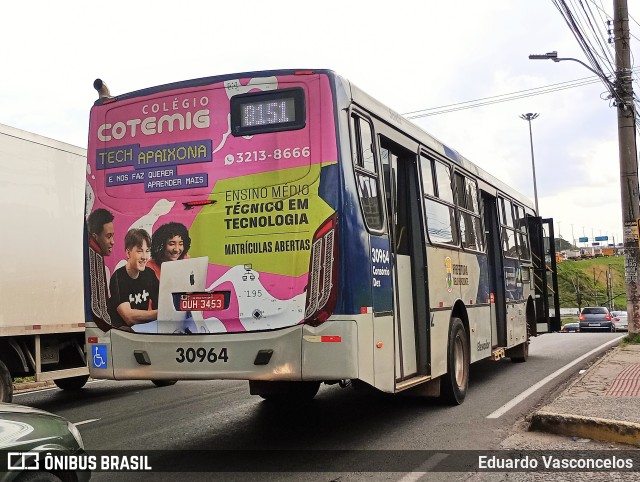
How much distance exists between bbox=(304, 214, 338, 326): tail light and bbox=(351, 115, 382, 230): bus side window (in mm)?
521

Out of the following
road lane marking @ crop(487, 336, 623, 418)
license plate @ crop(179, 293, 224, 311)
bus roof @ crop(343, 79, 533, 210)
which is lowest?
road lane marking @ crop(487, 336, 623, 418)

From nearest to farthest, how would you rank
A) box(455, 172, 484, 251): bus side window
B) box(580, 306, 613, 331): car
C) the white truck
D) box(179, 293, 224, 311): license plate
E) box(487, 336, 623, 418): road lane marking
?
1. box(179, 293, 224, 311): license plate
2. box(487, 336, 623, 418): road lane marking
3. the white truck
4. box(455, 172, 484, 251): bus side window
5. box(580, 306, 613, 331): car

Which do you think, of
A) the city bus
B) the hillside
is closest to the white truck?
the city bus

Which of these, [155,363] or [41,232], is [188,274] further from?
[41,232]

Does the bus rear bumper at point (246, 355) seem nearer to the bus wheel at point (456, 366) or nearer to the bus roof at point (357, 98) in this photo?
the bus roof at point (357, 98)

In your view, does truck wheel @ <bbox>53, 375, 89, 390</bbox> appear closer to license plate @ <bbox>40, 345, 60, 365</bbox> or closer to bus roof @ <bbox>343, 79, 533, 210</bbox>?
license plate @ <bbox>40, 345, 60, 365</bbox>

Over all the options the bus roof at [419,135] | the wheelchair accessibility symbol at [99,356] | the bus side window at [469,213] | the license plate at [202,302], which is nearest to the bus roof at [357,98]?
the bus roof at [419,135]

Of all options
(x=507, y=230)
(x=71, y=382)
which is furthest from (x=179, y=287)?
(x=507, y=230)

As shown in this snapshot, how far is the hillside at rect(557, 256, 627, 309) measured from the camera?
325 feet

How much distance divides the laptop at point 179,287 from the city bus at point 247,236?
1cm

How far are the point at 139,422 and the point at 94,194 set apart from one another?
131 inches

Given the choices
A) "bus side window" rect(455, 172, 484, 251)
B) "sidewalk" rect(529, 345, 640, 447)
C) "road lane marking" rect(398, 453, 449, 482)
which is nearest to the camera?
"road lane marking" rect(398, 453, 449, 482)

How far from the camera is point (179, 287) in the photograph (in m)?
6.30

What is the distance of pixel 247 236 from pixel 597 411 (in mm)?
4166
